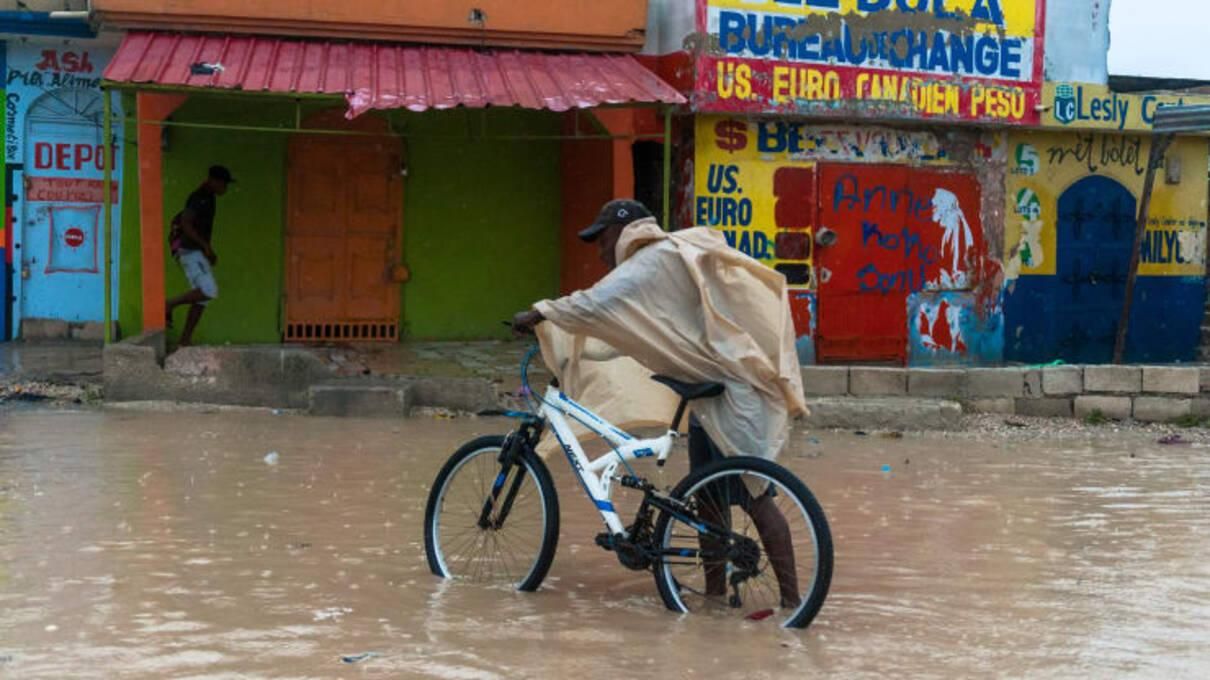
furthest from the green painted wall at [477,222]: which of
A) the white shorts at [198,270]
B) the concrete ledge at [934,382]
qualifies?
the concrete ledge at [934,382]

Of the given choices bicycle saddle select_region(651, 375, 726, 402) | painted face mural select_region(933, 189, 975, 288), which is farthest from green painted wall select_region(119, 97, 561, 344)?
bicycle saddle select_region(651, 375, 726, 402)

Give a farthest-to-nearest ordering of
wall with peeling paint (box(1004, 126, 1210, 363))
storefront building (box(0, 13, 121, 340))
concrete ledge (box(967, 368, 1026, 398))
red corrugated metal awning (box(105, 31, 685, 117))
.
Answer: wall with peeling paint (box(1004, 126, 1210, 363)), storefront building (box(0, 13, 121, 340)), concrete ledge (box(967, 368, 1026, 398)), red corrugated metal awning (box(105, 31, 685, 117))

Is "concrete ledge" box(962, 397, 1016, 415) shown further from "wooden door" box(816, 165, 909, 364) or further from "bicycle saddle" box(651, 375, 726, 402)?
"bicycle saddle" box(651, 375, 726, 402)

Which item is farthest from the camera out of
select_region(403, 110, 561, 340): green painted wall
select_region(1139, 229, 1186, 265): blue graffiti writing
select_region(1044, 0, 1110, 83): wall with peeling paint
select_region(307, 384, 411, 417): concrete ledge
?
select_region(1139, 229, 1186, 265): blue graffiti writing

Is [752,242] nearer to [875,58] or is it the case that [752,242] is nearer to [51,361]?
[875,58]

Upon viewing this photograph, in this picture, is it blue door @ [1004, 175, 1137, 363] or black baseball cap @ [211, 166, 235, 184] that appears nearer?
black baseball cap @ [211, 166, 235, 184]

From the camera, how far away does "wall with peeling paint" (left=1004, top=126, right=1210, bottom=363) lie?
53.0ft

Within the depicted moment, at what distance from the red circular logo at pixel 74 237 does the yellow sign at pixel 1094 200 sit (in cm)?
947

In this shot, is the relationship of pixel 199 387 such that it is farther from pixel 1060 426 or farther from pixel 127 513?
pixel 1060 426

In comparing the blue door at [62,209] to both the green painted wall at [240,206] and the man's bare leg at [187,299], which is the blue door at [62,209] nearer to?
the green painted wall at [240,206]

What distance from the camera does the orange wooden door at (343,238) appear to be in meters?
15.4

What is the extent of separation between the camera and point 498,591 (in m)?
6.18

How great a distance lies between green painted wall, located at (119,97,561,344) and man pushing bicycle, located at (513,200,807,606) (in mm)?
8900

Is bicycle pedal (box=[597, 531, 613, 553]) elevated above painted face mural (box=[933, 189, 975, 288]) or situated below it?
below
